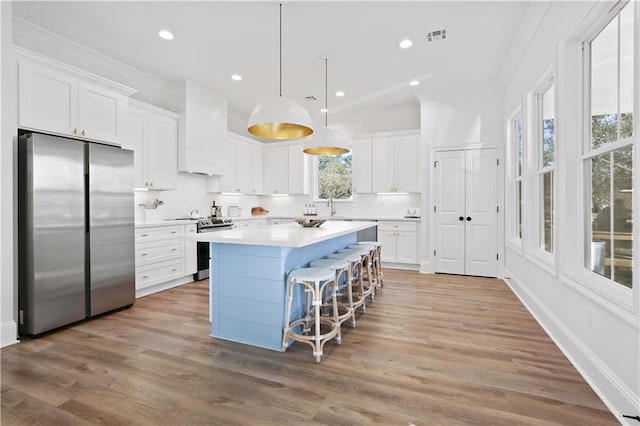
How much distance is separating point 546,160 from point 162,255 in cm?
462

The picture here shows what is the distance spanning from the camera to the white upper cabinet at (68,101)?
114 inches

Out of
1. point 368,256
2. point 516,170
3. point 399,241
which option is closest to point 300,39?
point 368,256

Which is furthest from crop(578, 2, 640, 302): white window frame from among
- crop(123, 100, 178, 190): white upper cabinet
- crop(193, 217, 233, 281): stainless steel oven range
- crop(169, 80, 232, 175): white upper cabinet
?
crop(169, 80, 232, 175): white upper cabinet

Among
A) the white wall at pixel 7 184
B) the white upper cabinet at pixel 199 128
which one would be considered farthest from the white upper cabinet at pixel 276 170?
the white wall at pixel 7 184

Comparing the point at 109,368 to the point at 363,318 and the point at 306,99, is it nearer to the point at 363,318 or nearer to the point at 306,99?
the point at 363,318

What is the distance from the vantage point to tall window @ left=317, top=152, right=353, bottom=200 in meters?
6.73

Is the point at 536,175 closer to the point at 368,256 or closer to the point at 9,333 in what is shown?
the point at 368,256

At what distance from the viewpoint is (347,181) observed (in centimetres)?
673

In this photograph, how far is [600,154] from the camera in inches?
83.3

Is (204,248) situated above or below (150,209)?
below

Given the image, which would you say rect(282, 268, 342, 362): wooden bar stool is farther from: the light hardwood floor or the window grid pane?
the window grid pane

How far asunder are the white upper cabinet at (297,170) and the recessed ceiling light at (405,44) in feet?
10.7

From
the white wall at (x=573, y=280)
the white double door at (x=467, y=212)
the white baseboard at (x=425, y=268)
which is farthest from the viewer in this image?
the white baseboard at (x=425, y=268)

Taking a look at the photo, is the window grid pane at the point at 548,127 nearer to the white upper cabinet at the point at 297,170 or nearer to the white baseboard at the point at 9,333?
the white upper cabinet at the point at 297,170
